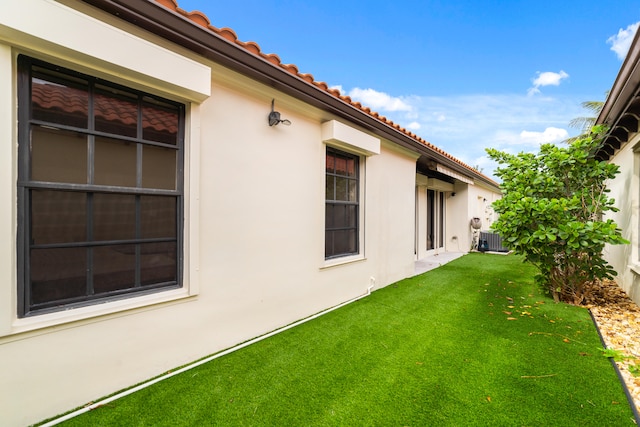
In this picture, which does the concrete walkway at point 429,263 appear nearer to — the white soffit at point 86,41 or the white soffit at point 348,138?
the white soffit at point 348,138

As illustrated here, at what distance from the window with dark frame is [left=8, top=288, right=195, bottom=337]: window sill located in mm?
3072

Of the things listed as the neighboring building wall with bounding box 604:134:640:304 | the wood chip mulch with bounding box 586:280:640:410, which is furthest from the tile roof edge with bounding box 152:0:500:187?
the wood chip mulch with bounding box 586:280:640:410

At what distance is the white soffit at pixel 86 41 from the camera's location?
7.07ft

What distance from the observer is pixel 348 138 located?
5.36m

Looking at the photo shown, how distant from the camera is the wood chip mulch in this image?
321cm

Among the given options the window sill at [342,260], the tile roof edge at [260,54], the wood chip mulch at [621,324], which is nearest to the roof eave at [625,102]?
the wood chip mulch at [621,324]

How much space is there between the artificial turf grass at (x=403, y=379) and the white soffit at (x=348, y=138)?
10.7 ft

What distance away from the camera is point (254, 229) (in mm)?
4078

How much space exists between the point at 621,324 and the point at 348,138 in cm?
568

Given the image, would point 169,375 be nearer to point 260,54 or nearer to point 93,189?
point 93,189

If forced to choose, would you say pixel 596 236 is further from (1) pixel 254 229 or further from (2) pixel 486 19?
(2) pixel 486 19

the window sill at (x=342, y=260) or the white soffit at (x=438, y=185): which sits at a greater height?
the white soffit at (x=438, y=185)

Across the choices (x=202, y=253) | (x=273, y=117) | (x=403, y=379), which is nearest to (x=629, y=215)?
(x=403, y=379)

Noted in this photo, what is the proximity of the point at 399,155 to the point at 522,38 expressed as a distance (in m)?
10.2
